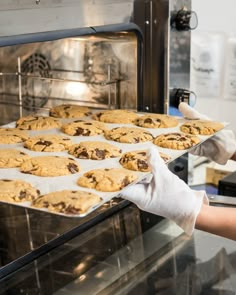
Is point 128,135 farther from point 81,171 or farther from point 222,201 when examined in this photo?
point 222,201

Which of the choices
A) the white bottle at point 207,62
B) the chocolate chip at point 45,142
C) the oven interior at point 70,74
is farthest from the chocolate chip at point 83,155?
the white bottle at point 207,62

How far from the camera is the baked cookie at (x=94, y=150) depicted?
1383mm

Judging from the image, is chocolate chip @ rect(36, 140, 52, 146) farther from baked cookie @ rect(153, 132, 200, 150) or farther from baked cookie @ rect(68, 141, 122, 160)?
baked cookie @ rect(153, 132, 200, 150)

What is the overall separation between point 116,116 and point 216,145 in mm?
394

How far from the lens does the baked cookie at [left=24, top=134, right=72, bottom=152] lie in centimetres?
144

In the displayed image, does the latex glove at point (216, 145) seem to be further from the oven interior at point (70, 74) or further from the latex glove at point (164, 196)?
the latex glove at point (164, 196)

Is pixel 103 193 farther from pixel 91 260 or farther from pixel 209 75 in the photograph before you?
pixel 209 75

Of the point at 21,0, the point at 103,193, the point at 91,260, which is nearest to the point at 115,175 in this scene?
the point at 103,193

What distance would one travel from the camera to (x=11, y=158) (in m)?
1.32

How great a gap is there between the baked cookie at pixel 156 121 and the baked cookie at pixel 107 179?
42 centimetres

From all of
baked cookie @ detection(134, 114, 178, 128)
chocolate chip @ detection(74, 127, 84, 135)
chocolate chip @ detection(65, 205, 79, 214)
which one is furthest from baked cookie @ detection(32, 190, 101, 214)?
baked cookie @ detection(134, 114, 178, 128)

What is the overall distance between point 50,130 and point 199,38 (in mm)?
1601

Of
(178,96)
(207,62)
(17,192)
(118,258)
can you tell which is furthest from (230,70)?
(17,192)

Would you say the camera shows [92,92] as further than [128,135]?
Yes
